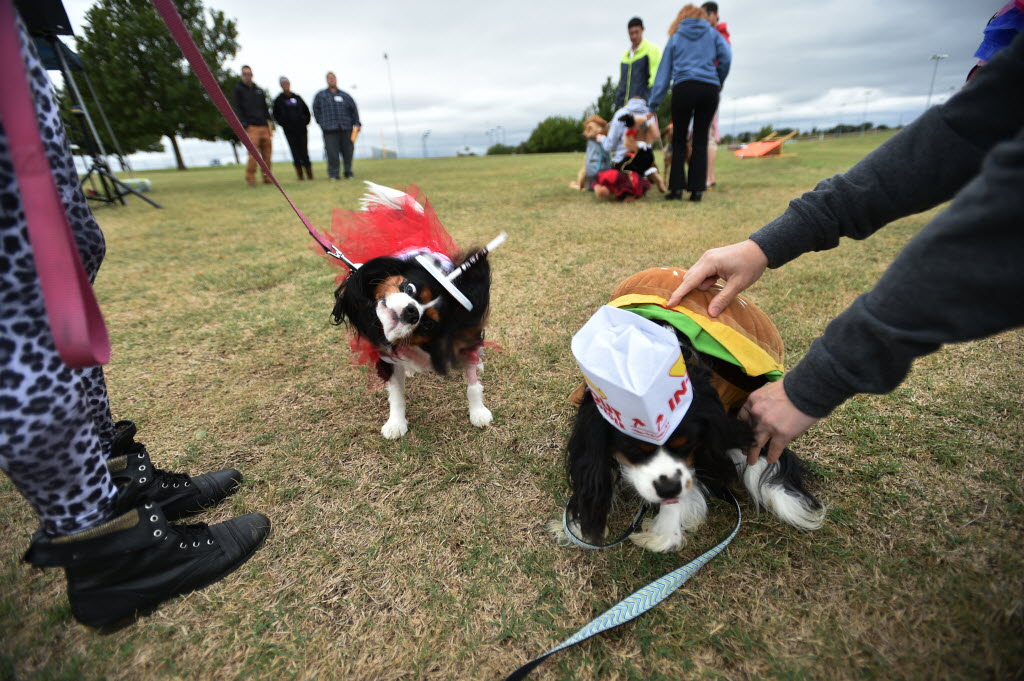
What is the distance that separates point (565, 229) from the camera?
535cm

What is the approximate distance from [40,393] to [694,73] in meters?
6.53

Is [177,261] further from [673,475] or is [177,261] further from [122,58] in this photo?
[122,58]

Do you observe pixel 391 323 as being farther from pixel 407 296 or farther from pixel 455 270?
pixel 455 270

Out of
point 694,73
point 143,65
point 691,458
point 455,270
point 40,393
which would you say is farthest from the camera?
point 143,65

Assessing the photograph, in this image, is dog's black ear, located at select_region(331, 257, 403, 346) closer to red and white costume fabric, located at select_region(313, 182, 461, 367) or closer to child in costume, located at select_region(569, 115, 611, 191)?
red and white costume fabric, located at select_region(313, 182, 461, 367)

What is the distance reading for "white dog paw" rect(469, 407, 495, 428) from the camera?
209 cm

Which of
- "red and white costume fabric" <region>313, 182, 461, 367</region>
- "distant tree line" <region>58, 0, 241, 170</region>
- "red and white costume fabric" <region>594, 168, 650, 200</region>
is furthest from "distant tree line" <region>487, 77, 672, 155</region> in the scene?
"red and white costume fabric" <region>313, 182, 461, 367</region>

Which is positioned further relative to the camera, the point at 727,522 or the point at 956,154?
the point at 727,522

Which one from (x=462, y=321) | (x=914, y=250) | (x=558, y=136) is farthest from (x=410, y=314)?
(x=558, y=136)

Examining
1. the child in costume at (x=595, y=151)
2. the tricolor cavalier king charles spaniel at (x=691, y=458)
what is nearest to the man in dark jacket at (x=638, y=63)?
Result: the child in costume at (x=595, y=151)

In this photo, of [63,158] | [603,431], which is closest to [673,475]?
[603,431]

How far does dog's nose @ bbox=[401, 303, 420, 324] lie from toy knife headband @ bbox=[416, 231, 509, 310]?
0.15 metres

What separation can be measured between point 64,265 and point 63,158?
0.58 meters

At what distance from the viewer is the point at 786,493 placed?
147cm
